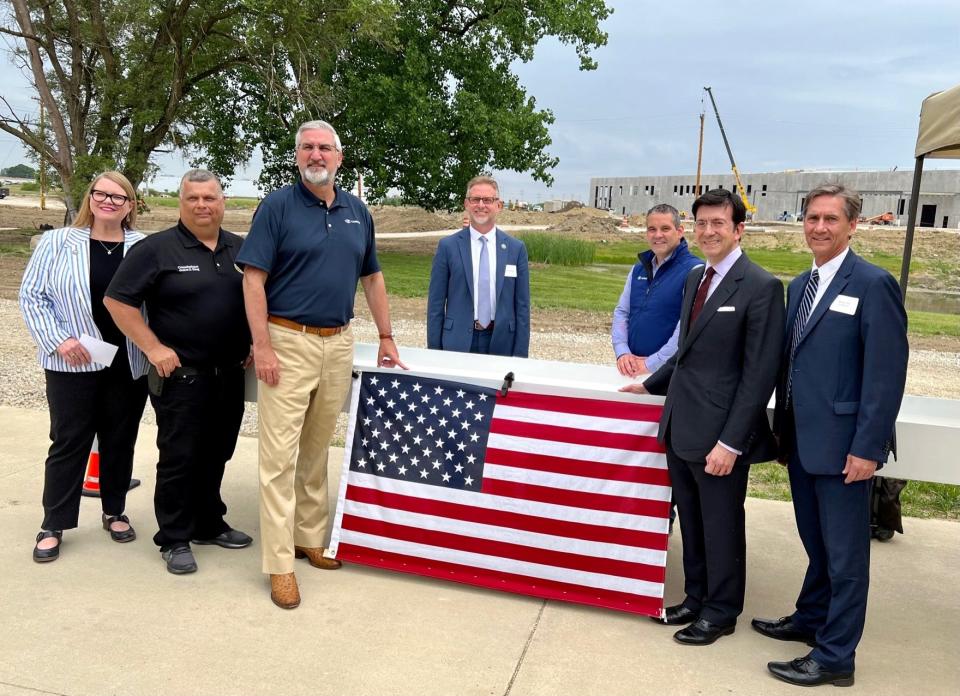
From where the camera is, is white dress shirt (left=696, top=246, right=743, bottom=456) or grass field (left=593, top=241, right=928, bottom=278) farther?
grass field (left=593, top=241, right=928, bottom=278)

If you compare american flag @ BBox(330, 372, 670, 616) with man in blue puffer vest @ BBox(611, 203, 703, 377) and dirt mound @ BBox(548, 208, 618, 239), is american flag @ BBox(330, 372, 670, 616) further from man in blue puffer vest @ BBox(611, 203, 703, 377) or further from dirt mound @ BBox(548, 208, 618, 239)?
dirt mound @ BBox(548, 208, 618, 239)

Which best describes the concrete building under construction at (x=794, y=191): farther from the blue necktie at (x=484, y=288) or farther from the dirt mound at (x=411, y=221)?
the blue necktie at (x=484, y=288)

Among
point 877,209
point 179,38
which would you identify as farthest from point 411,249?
point 877,209

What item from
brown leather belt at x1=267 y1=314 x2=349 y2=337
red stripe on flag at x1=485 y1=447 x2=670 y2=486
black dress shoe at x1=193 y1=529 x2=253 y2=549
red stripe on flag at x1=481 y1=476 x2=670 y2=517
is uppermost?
brown leather belt at x1=267 y1=314 x2=349 y2=337

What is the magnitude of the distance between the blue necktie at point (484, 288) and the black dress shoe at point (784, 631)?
2335 millimetres

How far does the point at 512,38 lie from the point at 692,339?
24.0m

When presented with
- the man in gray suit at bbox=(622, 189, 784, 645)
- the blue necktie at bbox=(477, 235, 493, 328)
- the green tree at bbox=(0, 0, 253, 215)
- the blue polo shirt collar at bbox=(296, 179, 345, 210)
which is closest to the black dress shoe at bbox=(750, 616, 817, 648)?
the man in gray suit at bbox=(622, 189, 784, 645)

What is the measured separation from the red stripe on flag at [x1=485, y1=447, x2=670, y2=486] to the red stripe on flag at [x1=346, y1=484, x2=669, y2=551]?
238 millimetres

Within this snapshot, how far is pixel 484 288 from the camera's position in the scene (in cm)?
509

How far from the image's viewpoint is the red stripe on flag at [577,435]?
3.90 metres

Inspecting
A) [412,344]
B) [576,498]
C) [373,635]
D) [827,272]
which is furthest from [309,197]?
[412,344]

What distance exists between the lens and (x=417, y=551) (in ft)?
13.8

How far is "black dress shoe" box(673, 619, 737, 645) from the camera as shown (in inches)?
143

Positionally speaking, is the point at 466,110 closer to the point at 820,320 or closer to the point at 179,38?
the point at 179,38
